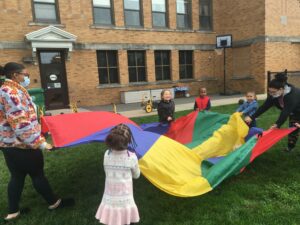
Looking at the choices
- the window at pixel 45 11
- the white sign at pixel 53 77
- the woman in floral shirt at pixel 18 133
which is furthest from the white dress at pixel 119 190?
the window at pixel 45 11

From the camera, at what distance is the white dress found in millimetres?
2682

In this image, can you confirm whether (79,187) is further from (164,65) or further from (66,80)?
(164,65)

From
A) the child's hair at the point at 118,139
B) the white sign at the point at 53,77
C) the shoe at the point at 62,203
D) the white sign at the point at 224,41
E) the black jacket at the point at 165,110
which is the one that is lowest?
the shoe at the point at 62,203

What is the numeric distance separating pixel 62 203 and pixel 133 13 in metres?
13.7

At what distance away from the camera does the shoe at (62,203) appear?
366 centimetres

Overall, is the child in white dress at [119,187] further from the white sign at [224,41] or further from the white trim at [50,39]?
the white sign at [224,41]

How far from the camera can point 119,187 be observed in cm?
271

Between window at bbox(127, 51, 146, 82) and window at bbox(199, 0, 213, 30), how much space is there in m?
4.81

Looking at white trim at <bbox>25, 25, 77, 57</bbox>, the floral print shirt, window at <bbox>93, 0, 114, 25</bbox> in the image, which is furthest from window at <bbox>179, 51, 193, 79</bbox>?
the floral print shirt

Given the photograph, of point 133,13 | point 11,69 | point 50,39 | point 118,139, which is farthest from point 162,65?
point 118,139

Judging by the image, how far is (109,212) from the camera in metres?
2.69

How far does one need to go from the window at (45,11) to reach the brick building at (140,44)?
0.04m

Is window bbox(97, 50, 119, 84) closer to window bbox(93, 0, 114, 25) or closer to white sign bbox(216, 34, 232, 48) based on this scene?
window bbox(93, 0, 114, 25)

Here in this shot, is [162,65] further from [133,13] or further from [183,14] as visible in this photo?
[183,14]
